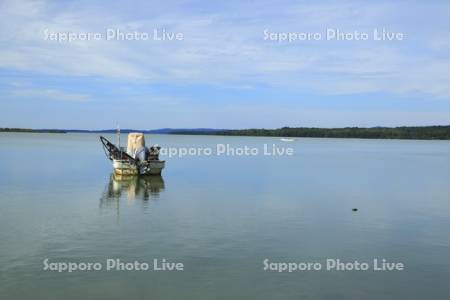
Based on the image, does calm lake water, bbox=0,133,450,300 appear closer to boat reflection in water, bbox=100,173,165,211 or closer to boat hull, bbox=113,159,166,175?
boat reflection in water, bbox=100,173,165,211

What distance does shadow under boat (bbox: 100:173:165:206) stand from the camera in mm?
29583

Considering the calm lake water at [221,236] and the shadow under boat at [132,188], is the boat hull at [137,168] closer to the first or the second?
the shadow under boat at [132,188]

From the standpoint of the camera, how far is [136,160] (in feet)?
134

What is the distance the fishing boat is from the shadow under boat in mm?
430

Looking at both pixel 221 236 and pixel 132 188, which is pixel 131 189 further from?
pixel 221 236

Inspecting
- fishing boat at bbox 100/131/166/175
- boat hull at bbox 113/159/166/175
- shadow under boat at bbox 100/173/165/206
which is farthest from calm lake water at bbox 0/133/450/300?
fishing boat at bbox 100/131/166/175

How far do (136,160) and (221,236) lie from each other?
22903 mm

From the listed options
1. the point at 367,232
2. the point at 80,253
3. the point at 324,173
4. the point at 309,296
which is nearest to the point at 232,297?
the point at 309,296

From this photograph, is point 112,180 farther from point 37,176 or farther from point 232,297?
point 232,297

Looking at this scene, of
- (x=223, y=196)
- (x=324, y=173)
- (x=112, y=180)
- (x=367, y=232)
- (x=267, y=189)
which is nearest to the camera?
(x=367, y=232)

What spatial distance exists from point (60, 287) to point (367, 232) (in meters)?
11.6

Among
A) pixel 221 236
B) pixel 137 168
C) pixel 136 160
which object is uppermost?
pixel 136 160

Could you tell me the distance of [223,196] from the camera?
30156 millimetres

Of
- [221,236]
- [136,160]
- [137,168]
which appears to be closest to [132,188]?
[137,168]
